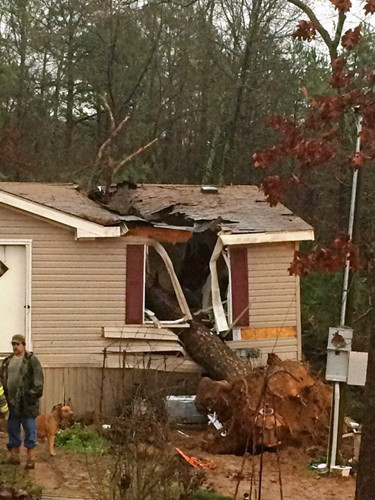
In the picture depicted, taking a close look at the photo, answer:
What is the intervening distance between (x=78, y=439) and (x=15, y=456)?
1.71m

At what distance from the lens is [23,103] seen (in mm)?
29812

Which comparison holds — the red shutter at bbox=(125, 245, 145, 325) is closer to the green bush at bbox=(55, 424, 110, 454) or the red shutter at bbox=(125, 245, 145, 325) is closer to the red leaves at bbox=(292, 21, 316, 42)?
the green bush at bbox=(55, 424, 110, 454)

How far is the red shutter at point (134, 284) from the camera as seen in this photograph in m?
13.9

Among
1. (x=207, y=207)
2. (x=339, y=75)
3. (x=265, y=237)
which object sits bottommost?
(x=265, y=237)

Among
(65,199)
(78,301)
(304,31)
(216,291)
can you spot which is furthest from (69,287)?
(304,31)

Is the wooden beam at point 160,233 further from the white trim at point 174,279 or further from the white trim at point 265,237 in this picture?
the white trim at point 265,237

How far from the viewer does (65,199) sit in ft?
49.5

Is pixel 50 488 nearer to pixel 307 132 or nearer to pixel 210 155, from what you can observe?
pixel 307 132

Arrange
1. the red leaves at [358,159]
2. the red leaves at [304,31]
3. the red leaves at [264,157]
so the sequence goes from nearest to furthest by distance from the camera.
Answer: the red leaves at [358,159]
the red leaves at [264,157]
the red leaves at [304,31]

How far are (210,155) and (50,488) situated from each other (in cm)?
2028

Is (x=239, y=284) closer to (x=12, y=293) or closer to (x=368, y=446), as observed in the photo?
(x=12, y=293)

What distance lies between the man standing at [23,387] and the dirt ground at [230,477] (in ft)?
1.71

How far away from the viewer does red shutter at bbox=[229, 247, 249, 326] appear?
14.6m

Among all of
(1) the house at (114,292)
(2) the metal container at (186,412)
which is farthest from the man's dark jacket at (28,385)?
(2) the metal container at (186,412)
